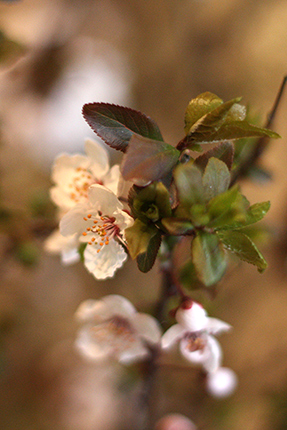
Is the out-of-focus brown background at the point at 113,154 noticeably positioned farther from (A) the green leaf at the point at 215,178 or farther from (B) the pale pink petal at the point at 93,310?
(A) the green leaf at the point at 215,178

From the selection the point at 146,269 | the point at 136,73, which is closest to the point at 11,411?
the point at 146,269

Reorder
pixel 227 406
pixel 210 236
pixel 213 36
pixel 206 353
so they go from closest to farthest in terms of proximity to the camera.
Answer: pixel 210 236
pixel 206 353
pixel 227 406
pixel 213 36

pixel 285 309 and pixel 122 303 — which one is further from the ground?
pixel 122 303

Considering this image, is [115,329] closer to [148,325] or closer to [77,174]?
[148,325]

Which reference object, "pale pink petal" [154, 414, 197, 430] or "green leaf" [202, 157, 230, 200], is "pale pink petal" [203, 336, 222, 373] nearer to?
"green leaf" [202, 157, 230, 200]

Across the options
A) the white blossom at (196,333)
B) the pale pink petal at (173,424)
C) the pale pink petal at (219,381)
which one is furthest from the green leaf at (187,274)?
the pale pink petal at (173,424)

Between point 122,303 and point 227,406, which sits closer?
point 122,303

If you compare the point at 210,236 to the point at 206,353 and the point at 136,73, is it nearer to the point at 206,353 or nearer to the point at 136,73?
the point at 206,353
